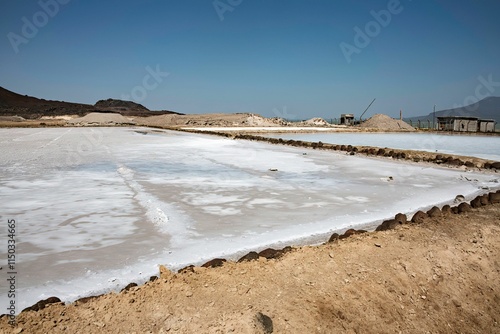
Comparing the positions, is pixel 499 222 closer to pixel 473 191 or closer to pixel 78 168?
pixel 473 191

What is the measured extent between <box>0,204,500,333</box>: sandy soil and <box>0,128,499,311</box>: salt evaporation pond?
495 millimetres

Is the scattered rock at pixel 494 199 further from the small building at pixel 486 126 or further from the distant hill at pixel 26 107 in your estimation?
the distant hill at pixel 26 107

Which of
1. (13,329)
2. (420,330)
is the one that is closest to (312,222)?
(420,330)

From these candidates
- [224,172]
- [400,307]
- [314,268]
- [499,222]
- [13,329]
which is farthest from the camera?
[224,172]

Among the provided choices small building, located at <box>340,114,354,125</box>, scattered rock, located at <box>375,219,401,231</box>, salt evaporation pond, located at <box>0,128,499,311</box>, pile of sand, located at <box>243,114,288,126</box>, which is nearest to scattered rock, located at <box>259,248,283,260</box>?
salt evaporation pond, located at <box>0,128,499,311</box>

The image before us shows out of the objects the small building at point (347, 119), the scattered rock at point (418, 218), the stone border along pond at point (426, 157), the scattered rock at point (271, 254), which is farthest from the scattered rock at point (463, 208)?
the small building at point (347, 119)

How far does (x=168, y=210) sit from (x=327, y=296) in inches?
111

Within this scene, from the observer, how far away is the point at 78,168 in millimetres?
8367

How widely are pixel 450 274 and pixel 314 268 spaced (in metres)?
1.32

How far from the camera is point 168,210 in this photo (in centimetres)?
469

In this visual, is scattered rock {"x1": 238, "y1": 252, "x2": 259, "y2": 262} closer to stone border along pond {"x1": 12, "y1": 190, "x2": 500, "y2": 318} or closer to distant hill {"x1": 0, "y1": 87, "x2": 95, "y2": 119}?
stone border along pond {"x1": 12, "y1": 190, "x2": 500, "y2": 318}

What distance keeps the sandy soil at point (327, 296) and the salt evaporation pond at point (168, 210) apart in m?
0.49

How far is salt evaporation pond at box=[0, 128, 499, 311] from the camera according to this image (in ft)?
9.80

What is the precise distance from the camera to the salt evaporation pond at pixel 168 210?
2988 mm
